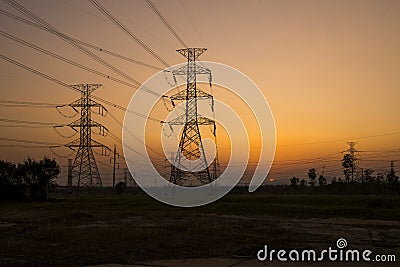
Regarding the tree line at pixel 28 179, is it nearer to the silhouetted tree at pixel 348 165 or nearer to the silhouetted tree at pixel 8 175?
the silhouetted tree at pixel 8 175

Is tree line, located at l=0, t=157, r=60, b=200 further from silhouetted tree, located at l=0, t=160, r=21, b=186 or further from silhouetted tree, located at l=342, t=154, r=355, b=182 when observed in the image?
silhouetted tree, located at l=342, t=154, r=355, b=182

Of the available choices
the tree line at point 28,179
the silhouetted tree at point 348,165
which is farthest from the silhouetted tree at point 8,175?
the silhouetted tree at point 348,165

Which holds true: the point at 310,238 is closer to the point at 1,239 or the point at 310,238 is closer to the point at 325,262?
the point at 325,262

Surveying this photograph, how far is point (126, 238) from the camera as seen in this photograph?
20828 millimetres

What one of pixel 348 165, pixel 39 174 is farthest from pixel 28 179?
pixel 348 165

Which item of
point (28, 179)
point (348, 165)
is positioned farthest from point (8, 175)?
point (348, 165)

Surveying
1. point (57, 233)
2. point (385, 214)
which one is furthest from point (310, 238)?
point (385, 214)

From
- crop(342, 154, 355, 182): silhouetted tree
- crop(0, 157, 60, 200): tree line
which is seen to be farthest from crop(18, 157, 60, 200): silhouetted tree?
crop(342, 154, 355, 182): silhouetted tree

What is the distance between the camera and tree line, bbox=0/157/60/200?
206 feet

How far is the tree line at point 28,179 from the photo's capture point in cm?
6288

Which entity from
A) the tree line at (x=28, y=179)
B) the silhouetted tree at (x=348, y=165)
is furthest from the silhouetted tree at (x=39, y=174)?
the silhouetted tree at (x=348, y=165)

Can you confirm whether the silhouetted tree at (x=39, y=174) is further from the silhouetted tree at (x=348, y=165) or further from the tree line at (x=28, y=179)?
the silhouetted tree at (x=348, y=165)

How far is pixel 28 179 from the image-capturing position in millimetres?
66438

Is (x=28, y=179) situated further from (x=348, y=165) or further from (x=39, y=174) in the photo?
(x=348, y=165)
